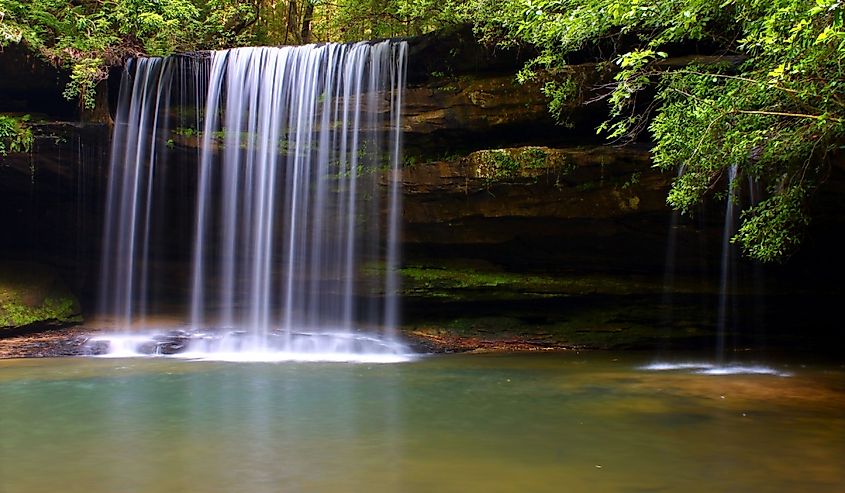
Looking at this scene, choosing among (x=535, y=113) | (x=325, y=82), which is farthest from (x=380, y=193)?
(x=535, y=113)

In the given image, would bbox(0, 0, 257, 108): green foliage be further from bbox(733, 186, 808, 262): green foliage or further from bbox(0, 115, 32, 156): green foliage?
bbox(733, 186, 808, 262): green foliage

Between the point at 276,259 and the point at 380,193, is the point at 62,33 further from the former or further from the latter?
the point at 380,193

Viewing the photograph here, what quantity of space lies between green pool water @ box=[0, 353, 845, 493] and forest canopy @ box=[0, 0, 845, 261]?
2343 millimetres

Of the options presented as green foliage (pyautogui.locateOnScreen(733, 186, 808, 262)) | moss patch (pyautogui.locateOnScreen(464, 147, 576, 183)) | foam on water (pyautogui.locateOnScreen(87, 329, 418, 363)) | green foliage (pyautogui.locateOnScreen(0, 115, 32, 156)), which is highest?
green foliage (pyautogui.locateOnScreen(0, 115, 32, 156))

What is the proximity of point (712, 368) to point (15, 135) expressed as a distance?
12885 millimetres

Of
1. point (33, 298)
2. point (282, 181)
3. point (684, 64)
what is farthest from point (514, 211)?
point (33, 298)

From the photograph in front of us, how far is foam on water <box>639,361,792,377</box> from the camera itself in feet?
33.2

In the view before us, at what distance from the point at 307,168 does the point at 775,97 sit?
835 centimetres

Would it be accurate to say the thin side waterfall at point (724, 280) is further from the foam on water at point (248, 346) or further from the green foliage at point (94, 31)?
the green foliage at point (94, 31)

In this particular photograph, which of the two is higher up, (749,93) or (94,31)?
(94,31)

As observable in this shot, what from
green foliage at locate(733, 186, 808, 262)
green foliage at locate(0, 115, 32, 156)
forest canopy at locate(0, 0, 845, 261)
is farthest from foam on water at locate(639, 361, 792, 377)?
green foliage at locate(0, 115, 32, 156)

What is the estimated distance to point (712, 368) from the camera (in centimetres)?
1069

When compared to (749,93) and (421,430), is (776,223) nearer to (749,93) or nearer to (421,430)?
(749,93)

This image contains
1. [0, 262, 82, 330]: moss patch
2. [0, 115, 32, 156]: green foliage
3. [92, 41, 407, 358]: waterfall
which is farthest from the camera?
[0, 262, 82, 330]: moss patch
